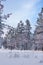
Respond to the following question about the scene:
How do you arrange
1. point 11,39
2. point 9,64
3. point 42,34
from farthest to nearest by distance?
1. point 11,39
2. point 42,34
3. point 9,64

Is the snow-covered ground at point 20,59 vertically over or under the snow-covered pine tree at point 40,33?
under

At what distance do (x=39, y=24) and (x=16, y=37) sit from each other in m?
17.7

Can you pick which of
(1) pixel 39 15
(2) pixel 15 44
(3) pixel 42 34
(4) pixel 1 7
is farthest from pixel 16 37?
(4) pixel 1 7

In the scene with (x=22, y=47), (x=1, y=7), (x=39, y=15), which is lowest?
(x=22, y=47)

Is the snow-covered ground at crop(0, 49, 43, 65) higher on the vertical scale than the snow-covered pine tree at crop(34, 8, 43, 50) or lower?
lower

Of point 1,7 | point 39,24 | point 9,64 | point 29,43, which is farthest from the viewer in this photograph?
point 29,43

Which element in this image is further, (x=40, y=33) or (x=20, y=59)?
(x=40, y=33)

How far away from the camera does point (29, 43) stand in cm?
6347

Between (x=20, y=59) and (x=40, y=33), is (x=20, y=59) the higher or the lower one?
the lower one

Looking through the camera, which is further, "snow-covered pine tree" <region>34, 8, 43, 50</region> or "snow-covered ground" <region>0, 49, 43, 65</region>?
"snow-covered pine tree" <region>34, 8, 43, 50</region>

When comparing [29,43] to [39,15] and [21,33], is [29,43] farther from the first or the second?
[39,15]

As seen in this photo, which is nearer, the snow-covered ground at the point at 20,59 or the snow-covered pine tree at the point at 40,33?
the snow-covered ground at the point at 20,59

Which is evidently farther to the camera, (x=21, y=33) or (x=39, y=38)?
(x=21, y=33)

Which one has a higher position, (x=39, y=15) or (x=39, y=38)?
(x=39, y=15)
